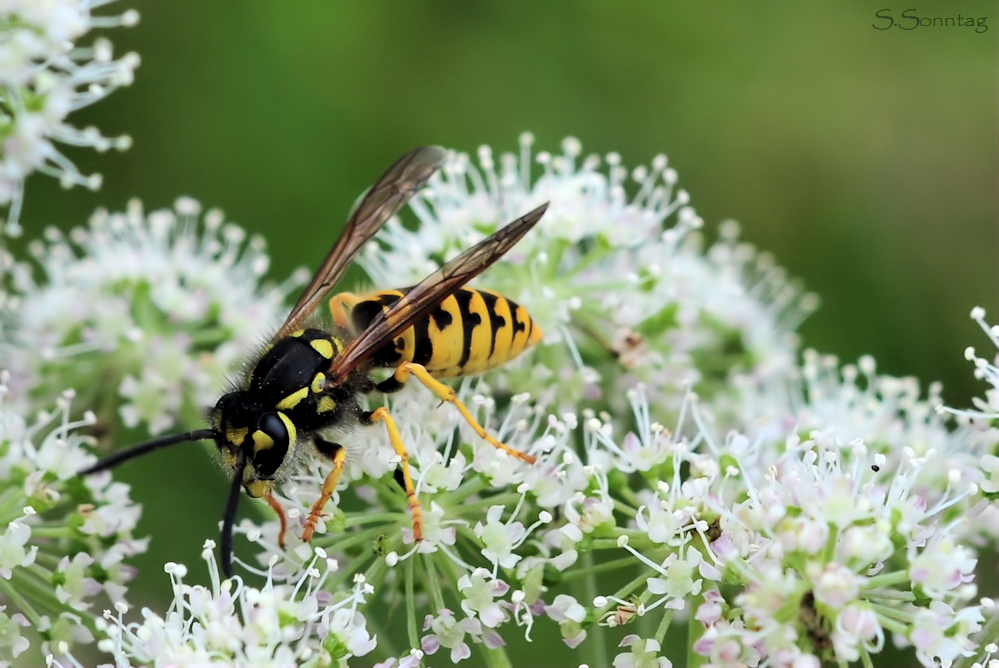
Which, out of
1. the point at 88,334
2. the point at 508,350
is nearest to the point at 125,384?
the point at 88,334

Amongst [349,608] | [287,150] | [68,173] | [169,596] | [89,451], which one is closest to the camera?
[349,608]

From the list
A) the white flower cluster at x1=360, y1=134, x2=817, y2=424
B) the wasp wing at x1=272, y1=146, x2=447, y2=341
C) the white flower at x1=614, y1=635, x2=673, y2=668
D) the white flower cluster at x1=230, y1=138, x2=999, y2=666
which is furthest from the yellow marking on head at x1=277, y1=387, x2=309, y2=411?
the white flower at x1=614, y1=635, x2=673, y2=668

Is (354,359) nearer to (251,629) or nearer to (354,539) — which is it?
(354,539)

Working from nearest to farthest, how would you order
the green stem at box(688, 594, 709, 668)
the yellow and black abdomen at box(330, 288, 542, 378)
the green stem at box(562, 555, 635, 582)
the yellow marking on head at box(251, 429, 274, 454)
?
1. the green stem at box(688, 594, 709, 668)
2. the yellow marking on head at box(251, 429, 274, 454)
3. the green stem at box(562, 555, 635, 582)
4. the yellow and black abdomen at box(330, 288, 542, 378)

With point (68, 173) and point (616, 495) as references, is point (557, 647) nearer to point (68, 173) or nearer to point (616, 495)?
point (616, 495)

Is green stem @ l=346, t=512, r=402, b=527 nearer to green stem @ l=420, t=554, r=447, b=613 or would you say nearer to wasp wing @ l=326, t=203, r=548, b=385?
green stem @ l=420, t=554, r=447, b=613

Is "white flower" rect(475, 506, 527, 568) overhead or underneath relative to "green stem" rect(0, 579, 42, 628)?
underneath
